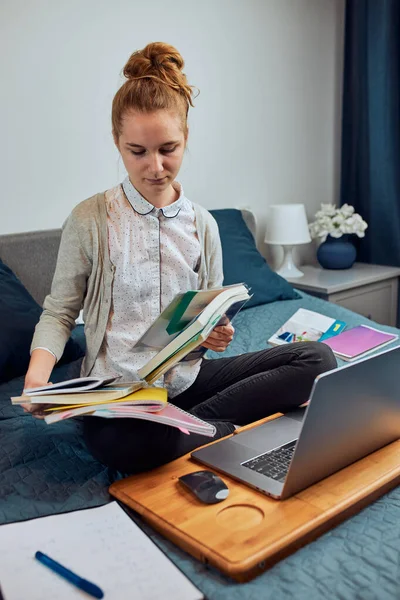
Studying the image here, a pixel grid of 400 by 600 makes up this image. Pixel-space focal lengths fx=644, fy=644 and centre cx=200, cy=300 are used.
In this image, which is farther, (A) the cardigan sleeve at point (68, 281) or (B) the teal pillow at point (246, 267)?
(B) the teal pillow at point (246, 267)

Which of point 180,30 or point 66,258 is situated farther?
point 180,30

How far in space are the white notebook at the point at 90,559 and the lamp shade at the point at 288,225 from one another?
1.97 metres

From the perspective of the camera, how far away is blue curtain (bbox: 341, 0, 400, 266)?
3.00 meters

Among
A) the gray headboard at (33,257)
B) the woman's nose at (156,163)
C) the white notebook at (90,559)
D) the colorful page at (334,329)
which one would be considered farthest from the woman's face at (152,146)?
the colorful page at (334,329)

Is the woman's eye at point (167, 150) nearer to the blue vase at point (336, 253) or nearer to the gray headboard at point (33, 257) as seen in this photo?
the gray headboard at point (33, 257)

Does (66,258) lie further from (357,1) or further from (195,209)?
(357,1)

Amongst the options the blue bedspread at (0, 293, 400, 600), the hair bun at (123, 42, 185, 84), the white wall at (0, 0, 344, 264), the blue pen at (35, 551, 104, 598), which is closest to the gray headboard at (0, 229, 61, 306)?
the white wall at (0, 0, 344, 264)

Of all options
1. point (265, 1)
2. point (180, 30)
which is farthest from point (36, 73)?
point (265, 1)

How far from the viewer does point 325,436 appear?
1013 mm

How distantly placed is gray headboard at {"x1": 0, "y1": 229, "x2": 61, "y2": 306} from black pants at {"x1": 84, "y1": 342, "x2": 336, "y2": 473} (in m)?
0.76

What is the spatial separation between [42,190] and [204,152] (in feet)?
2.64

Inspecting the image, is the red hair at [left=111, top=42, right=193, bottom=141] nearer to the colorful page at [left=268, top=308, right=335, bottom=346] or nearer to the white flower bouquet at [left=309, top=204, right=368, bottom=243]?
the colorful page at [left=268, top=308, right=335, bottom=346]

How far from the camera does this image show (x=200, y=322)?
1.10 meters

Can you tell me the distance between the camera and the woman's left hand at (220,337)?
52.7 inches
